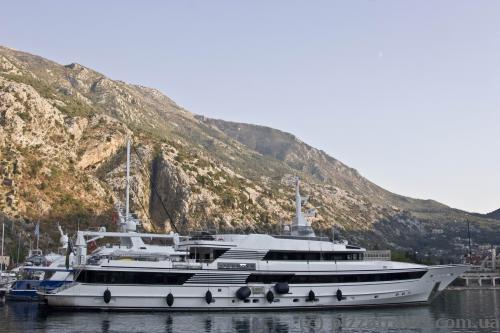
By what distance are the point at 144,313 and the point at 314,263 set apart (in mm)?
15115

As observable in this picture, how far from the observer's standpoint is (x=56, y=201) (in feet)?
318

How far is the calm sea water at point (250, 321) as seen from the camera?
3338cm

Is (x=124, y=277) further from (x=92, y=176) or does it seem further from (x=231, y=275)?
(x=92, y=176)

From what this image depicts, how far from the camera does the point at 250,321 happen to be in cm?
3734

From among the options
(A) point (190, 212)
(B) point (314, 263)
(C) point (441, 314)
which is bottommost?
(C) point (441, 314)

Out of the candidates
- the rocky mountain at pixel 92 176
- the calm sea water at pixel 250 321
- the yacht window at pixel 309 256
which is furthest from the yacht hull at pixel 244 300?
the rocky mountain at pixel 92 176

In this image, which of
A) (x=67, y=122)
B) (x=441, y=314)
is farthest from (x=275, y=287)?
(x=67, y=122)

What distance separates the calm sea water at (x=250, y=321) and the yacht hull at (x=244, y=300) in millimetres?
853

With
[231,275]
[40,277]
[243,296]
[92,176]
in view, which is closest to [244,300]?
[243,296]

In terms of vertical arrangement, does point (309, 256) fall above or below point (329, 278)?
above

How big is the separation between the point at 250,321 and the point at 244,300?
5.18 meters

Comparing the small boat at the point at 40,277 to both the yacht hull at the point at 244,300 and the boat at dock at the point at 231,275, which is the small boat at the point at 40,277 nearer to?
the boat at dock at the point at 231,275

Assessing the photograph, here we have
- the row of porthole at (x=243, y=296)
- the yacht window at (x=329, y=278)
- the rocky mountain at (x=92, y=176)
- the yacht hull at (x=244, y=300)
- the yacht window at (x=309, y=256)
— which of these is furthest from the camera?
the rocky mountain at (x=92, y=176)

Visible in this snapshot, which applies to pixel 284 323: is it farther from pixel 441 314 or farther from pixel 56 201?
pixel 56 201
